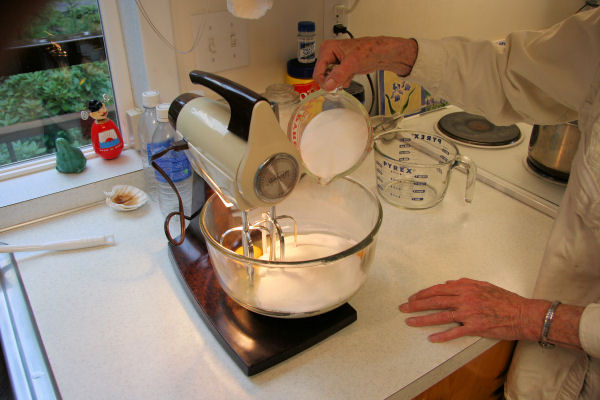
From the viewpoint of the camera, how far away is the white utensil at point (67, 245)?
967mm

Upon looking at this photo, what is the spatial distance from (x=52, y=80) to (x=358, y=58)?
747 mm

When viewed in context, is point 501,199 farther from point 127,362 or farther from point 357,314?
point 127,362

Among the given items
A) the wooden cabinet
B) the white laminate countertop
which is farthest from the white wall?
Answer: the wooden cabinet

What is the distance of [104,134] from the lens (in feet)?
3.94

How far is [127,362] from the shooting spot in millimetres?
761

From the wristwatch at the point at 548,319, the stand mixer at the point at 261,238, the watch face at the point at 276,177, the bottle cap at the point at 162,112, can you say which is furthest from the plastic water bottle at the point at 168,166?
the wristwatch at the point at 548,319

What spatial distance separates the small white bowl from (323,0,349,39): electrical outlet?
0.68 m

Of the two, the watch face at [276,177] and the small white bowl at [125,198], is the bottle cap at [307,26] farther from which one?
the watch face at [276,177]

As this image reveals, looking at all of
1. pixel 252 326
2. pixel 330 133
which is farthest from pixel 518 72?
pixel 252 326

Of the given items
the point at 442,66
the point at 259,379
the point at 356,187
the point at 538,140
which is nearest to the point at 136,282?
the point at 259,379

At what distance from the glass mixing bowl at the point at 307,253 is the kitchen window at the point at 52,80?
625 mm

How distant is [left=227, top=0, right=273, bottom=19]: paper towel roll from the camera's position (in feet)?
2.97

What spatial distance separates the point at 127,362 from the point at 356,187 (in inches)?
18.7

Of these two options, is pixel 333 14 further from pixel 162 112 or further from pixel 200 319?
pixel 200 319
